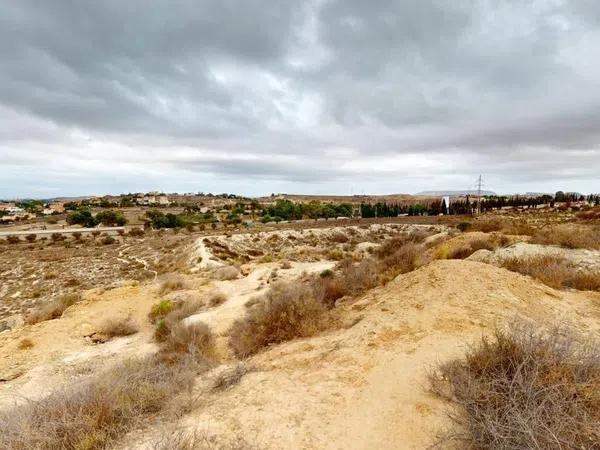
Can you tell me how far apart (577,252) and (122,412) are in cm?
1385

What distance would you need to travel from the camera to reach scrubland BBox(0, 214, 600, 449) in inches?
137

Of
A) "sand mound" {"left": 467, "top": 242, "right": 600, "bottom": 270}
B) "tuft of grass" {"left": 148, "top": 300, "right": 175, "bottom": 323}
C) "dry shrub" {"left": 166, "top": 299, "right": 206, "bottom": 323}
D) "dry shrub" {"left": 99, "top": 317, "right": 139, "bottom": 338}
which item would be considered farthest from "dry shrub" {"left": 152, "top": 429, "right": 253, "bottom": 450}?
"sand mound" {"left": 467, "top": 242, "right": 600, "bottom": 270}

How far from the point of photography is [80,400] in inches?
158

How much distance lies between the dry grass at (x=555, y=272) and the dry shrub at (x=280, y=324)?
5.87 metres

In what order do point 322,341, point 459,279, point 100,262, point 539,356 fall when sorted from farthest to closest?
point 100,262 → point 459,279 → point 322,341 → point 539,356

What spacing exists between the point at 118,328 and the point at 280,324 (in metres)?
6.54

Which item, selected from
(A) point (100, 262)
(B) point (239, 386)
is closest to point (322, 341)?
(B) point (239, 386)

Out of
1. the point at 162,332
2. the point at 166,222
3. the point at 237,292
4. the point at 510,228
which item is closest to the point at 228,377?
the point at 162,332

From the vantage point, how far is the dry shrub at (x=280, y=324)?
7328mm

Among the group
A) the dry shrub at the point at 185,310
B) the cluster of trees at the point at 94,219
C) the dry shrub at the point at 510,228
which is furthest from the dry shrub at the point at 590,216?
the cluster of trees at the point at 94,219

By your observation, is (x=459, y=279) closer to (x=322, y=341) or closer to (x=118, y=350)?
(x=322, y=341)

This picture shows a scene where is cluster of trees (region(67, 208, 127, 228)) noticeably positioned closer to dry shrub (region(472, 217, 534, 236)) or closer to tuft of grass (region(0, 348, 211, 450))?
dry shrub (region(472, 217, 534, 236))

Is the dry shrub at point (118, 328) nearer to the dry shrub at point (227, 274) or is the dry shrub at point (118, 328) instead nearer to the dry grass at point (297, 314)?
the dry grass at point (297, 314)

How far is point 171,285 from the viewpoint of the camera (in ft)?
52.8
